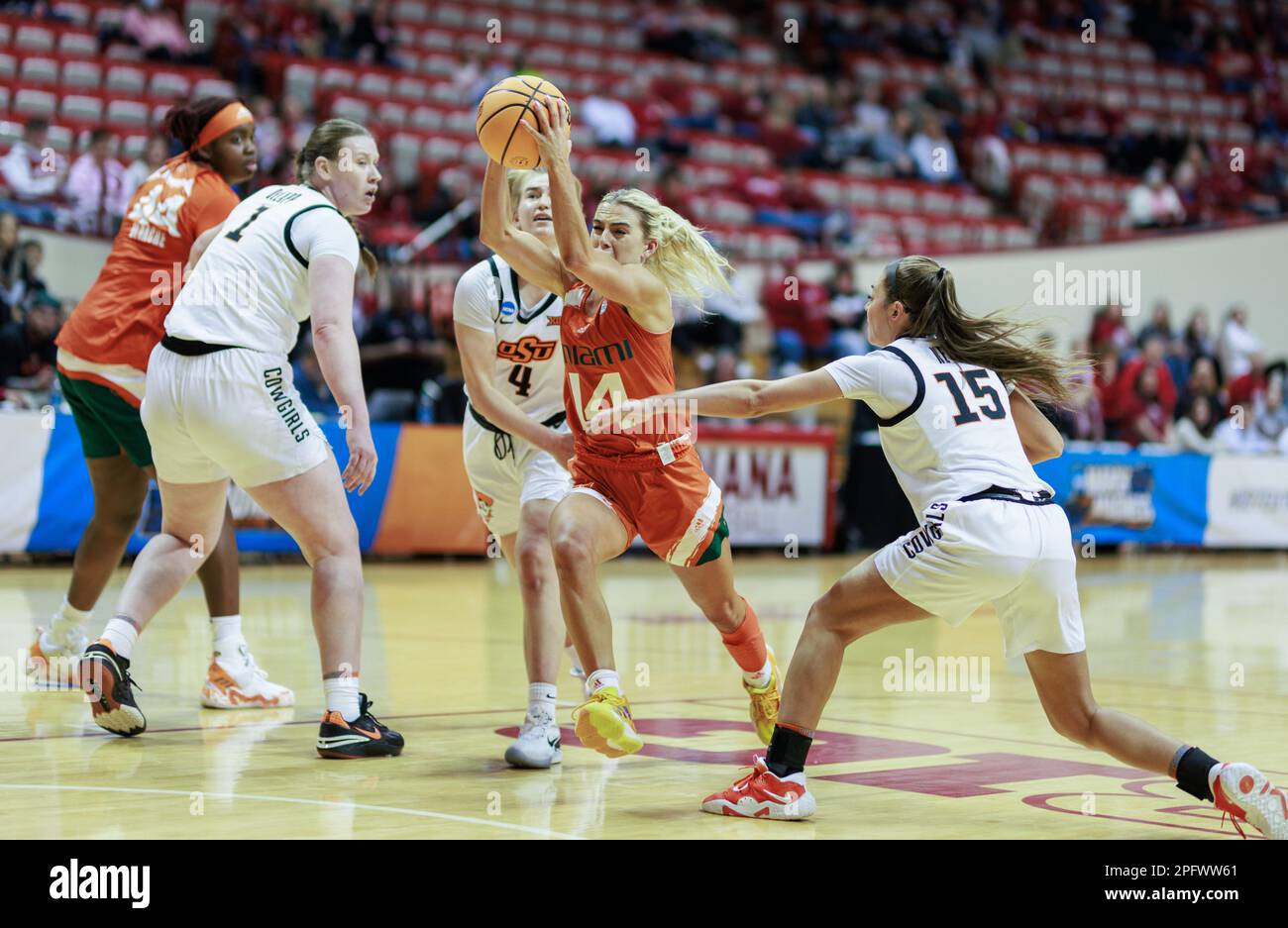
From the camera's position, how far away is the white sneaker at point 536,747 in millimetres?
5312

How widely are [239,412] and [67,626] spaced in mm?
2303

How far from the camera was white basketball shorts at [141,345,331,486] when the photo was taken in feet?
17.7

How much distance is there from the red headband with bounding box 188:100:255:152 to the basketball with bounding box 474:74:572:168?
1959mm

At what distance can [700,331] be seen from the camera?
1700cm

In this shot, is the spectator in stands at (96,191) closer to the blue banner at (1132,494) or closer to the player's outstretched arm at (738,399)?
the blue banner at (1132,494)

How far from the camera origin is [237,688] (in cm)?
653

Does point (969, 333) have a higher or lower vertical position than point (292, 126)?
lower

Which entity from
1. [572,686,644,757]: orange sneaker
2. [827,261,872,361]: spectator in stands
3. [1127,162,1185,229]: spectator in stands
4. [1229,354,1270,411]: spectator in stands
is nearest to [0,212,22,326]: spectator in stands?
[827,261,872,361]: spectator in stands

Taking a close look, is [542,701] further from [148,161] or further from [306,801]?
[148,161]

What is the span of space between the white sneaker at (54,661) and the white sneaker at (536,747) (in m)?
2.53

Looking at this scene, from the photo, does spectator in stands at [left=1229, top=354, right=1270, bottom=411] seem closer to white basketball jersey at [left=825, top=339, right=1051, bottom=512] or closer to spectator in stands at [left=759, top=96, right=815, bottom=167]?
spectator in stands at [left=759, top=96, right=815, bottom=167]

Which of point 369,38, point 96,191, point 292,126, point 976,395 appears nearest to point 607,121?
point 369,38
